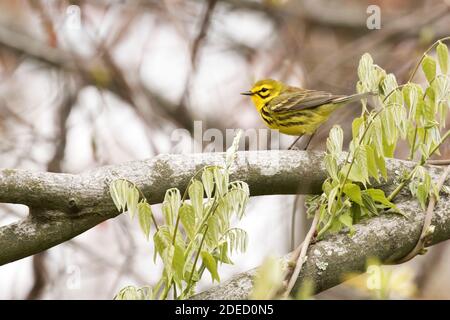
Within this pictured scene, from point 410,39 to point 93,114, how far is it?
241 centimetres

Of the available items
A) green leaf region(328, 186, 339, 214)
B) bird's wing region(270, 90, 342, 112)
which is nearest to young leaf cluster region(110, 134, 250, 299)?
green leaf region(328, 186, 339, 214)

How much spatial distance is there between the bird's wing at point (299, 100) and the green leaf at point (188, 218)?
2.02 meters

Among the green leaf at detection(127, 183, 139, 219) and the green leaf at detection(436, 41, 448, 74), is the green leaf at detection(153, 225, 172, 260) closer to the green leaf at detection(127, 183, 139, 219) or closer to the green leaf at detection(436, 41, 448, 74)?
the green leaf at detection(127, 183, 139, 219)

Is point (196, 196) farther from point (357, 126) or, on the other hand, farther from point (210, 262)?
point (357, 126)

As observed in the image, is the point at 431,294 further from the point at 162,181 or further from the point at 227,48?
the point at 162,181

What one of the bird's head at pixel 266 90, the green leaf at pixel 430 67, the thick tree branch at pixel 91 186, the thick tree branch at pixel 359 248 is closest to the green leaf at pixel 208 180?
the thick tree branch at pixel 359 248

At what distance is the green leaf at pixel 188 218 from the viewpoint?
1.69 metres

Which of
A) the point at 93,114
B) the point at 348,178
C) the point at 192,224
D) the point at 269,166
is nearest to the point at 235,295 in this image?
the point at 192,224

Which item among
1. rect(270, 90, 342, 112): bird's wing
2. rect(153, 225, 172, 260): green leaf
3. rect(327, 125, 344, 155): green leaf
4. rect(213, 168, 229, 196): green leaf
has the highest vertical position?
rect(270, 90, 342, 112): bird's wing

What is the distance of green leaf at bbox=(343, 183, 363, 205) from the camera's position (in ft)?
6.32

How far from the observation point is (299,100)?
Result: 3754 millimetres

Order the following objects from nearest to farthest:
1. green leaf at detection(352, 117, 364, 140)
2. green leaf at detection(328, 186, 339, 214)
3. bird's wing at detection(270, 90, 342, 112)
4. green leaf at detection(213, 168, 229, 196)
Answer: green leaf at detection(213, 168, 229, 196), green leaf at detection(328, 186, 339, 214), green leaf at detection(352, 117, 364, 140), bird's wing at detection(270, 90, 342, 112)

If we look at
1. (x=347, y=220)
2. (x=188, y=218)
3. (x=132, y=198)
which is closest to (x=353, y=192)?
(x=347, y=220)

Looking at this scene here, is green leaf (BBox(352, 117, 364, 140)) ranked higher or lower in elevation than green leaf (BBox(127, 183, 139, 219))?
higher
